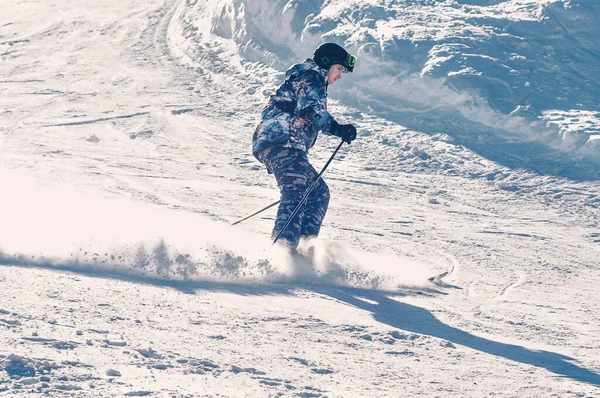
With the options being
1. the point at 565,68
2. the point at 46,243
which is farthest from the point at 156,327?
the point at 565,68

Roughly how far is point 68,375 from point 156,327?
1022 millimetres

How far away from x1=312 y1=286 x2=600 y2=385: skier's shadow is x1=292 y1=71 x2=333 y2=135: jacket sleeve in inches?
53.0

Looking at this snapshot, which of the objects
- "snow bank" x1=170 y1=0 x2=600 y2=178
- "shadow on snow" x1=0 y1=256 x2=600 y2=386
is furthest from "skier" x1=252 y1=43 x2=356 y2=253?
"snow bank" x1=170 y1=0 x2=600 y2=178

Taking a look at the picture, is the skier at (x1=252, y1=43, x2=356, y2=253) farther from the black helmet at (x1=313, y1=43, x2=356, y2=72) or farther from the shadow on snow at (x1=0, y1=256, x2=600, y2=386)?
the shadow on snow at (x1=0, y1=256, x2=600, y2=386)

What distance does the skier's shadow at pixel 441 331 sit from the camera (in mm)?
5238

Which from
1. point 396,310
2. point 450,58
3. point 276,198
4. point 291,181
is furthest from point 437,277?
point 450,58

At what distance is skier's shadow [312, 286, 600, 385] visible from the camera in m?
5.24

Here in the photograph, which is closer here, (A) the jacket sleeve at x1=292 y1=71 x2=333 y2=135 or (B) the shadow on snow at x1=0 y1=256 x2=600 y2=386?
(B) the shadow on snow at x1=0 y1=256 x2=600 y2=386

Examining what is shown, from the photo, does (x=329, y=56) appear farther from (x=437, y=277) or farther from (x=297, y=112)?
(x=437, y=277)

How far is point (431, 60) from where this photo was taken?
14.8m

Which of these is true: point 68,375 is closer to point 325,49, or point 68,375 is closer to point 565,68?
point 325,49

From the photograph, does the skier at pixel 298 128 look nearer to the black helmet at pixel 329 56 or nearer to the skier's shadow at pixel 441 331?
the black helmet at pixel 329 56

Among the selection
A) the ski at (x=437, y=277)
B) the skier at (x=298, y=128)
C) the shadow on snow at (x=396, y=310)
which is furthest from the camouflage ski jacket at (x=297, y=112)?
the ski at (x=437, y=277)

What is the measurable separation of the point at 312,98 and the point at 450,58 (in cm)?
800
